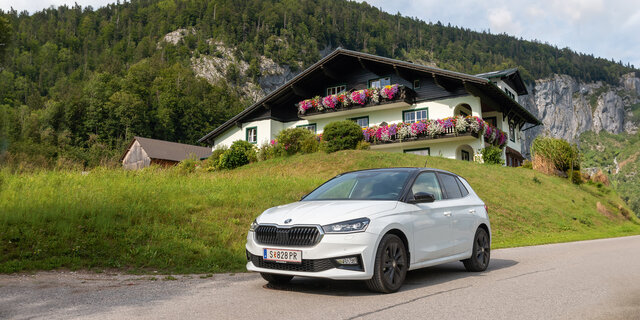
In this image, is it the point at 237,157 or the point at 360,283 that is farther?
the point at 237,157

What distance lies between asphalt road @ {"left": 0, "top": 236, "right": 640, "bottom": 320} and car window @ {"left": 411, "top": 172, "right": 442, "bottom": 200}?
1.29 m

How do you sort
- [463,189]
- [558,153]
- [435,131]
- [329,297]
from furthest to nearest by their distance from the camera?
[435,131], [558,153], [463,189], [329,297]

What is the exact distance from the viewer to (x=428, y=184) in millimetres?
7051

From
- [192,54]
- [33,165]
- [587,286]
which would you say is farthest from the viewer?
[192,54]

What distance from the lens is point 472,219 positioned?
7.62 metres

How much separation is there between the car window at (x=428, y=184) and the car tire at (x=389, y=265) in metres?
1.02

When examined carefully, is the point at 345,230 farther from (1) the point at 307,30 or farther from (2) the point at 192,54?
(1) the point at 307,30

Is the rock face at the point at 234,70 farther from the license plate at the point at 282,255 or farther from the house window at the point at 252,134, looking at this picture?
the license plate at the point at 282,255

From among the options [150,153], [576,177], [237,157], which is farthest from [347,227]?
[150,153]

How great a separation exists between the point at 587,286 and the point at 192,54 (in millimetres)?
138724

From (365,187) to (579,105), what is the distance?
171 meters

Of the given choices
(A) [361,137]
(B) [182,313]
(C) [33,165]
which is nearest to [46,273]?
(B) [182,313]

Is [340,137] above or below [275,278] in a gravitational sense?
above

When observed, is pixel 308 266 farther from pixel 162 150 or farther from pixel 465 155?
pixel 162 150
